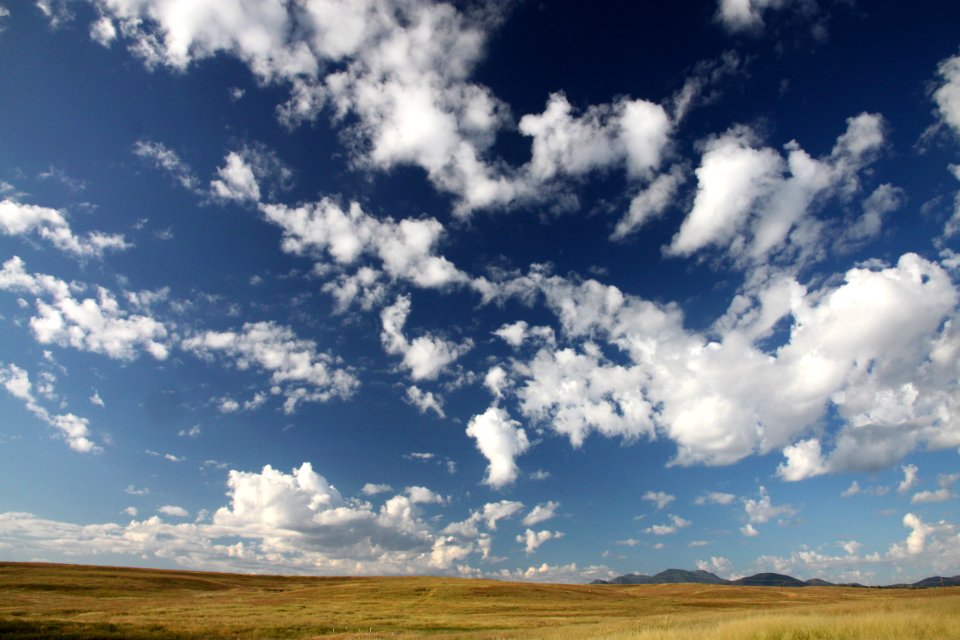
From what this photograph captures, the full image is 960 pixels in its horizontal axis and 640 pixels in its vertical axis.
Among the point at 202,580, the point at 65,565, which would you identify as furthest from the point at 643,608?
the point at 65,565

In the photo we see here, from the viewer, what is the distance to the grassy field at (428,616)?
21.7 metres

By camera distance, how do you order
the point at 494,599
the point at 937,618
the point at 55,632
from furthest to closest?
the point at 494,599 → the point at 55,632 → the point at 937,618

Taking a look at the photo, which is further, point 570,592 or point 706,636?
point 570,592

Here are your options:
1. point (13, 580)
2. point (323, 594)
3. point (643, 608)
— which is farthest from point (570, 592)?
point (13, 580)

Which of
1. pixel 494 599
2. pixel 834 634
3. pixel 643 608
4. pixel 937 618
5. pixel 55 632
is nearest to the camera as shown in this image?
pixel 834 634

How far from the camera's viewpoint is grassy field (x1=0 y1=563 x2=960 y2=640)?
21719mm

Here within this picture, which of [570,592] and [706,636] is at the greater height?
[706,636]

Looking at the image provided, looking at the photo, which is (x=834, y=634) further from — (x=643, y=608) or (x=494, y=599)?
(x=494, y=599)

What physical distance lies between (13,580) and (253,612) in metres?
71.8

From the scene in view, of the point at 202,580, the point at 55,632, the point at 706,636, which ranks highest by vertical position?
the point at 706,636

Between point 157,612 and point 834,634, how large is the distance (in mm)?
67667

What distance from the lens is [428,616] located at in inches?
2315

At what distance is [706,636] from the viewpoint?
66.1 ft

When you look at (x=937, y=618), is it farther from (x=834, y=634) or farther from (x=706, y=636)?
(x=706, y=636)
